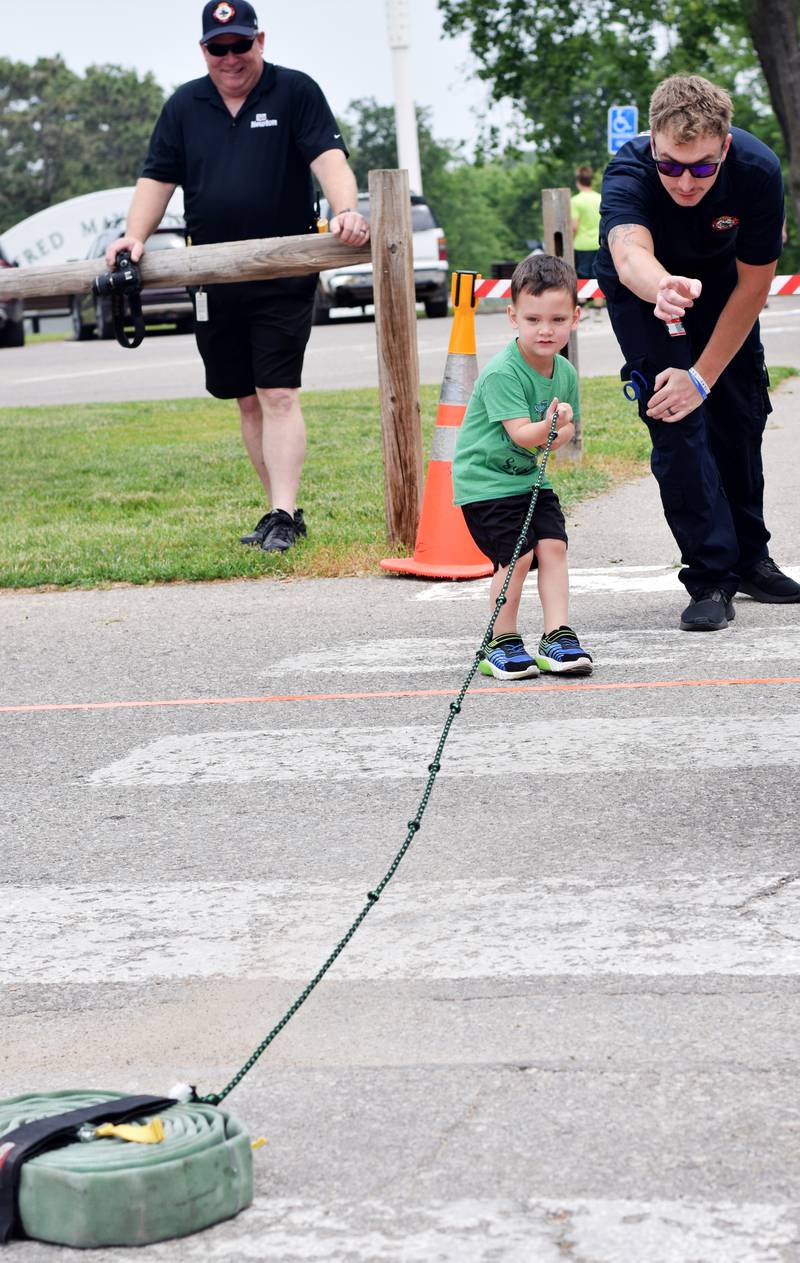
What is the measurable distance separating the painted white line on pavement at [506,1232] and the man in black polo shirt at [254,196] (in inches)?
230

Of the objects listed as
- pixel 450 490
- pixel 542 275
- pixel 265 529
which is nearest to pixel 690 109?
pixel 542 275

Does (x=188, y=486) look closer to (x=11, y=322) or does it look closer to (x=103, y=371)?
(x=103, y=371)

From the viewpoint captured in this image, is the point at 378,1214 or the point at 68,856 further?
the point at 68,856

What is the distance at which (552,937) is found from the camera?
346cm

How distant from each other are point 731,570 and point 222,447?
280 inches

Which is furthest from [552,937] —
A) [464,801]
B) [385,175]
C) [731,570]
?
[385,175]

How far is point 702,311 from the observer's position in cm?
629

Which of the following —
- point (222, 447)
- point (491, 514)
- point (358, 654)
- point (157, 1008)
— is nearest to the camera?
point (157, 1008)

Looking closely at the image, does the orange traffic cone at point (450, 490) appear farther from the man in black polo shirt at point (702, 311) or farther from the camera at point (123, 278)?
the camera at point (123, 278)

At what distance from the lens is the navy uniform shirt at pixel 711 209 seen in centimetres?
590

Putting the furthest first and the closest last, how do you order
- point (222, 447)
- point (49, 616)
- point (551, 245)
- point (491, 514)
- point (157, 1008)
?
point (222, 447) → point (551, 245) → point (49, 616) → point (491, 514) → point (157, 1008)

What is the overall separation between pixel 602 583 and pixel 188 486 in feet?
13.6

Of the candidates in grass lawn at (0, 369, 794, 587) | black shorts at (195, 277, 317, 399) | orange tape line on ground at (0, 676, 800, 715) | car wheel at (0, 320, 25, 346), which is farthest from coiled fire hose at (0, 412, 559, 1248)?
car wheel at (0, 320, 25, 346)

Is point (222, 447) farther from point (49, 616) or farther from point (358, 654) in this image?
point (358, 654)
